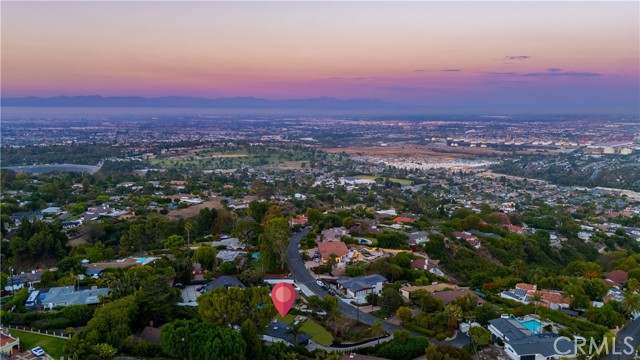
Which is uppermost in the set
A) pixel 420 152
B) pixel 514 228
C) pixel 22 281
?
pixel 22 281

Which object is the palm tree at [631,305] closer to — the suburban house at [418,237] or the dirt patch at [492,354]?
the dirt patch at [492,354]

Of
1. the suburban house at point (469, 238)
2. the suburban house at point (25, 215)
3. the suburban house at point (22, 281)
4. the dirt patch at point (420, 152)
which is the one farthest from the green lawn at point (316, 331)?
the dirt patch at point (420, 152)

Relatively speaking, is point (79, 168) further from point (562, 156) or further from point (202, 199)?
point (562, 156)

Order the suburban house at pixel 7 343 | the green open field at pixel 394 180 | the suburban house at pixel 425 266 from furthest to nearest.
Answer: the green open field at pixel 394 180, the suburban house at pixel 425 266, the suburban house at pixel 7 343

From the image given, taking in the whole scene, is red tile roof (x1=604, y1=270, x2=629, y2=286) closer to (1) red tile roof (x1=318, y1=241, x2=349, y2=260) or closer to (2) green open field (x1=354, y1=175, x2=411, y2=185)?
(1) red tile roof (x1=318, y1=241, x2=349, y2=260)

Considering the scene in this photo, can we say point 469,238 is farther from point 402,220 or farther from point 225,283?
point 225,283

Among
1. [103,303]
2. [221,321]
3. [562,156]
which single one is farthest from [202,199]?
[562,156]

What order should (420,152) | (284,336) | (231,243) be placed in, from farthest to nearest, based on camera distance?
(420,152) < (231,243) < (284,336)

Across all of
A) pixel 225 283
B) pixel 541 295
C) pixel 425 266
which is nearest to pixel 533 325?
pixel 541 295
